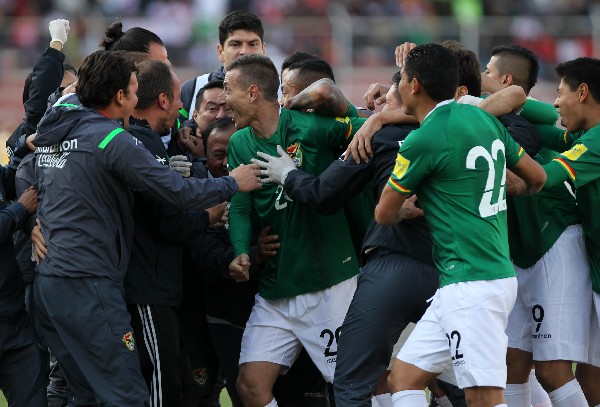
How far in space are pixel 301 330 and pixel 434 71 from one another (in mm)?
2015

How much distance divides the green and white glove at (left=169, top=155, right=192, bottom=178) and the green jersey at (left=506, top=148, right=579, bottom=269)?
7.04 ft

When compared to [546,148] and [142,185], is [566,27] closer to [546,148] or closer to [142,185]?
[546,148]

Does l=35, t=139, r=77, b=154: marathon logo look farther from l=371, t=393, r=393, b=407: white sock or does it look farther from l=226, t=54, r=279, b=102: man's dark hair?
l=371, t=393, r=393, b=407: white sock

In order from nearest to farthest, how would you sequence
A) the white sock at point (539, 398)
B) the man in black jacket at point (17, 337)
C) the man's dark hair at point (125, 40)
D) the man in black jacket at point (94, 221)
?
1. the man in black jacket at point (94, 221)
2. the man in black jacket at point (17, 337)
3. the white sock at point (539, 398)
4. the man's dark hair at point (125, 40)

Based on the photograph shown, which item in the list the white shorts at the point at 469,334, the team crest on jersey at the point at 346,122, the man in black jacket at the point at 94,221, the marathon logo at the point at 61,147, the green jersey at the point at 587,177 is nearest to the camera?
the white shorts at the point at 469,334

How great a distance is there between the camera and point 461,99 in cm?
635

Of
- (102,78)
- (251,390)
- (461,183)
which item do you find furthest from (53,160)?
(461,183)

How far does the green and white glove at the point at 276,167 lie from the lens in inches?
260

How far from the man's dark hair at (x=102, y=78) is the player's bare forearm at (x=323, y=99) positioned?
1.19 meters

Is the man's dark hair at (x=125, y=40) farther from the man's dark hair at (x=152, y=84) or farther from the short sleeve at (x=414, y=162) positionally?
the short sleeve at (x=414, y=162)

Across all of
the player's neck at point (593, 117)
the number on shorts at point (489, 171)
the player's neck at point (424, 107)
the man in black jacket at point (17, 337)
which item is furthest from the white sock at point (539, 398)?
the man in black jacket at point (17, 337)

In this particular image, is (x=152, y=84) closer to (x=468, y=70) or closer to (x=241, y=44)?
(x=468, y=70)

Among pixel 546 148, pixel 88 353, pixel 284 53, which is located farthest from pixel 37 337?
pixel 284 53

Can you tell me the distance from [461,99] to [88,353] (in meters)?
2.66
